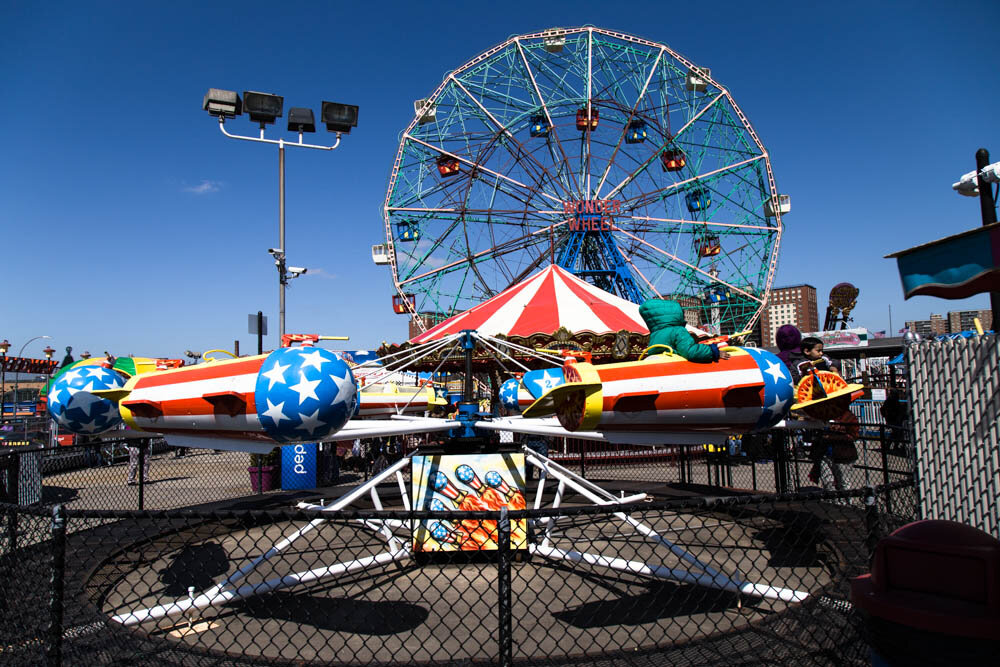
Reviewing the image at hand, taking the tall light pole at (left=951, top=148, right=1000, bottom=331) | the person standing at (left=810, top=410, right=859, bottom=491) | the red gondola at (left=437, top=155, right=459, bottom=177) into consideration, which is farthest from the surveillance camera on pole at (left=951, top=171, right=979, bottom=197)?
the red gondola at (left=437, top=155, right=459, bottom=177)

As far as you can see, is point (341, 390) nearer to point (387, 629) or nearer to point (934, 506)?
point (387, 629)

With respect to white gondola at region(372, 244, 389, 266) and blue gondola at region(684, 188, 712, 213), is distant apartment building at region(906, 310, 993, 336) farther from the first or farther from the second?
white gondola at region(372, 244, 389, 266)

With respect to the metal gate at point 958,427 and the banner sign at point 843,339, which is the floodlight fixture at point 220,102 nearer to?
the metal gate at point 958,427

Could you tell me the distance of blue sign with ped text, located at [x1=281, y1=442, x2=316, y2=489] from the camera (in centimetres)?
1175

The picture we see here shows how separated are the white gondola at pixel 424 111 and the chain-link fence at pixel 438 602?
18516mm

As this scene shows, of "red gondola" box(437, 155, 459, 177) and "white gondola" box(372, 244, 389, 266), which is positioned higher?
"red gondola" box(437, 155, 459, 177)

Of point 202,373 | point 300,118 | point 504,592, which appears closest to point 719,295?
point 300,118

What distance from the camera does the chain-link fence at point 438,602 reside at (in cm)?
286

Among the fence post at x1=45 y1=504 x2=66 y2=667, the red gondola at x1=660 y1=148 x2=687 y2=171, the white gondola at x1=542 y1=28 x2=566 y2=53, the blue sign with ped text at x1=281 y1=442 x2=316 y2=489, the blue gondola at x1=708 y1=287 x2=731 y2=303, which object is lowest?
the blue sign with ped text at x1=281 y1=442 x2=316 y2=489

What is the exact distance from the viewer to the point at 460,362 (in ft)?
46.4

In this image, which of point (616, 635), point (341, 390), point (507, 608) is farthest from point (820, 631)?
point (341, 390)

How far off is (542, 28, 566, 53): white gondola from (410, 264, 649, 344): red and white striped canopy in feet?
33.2

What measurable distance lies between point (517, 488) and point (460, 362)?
301 inches

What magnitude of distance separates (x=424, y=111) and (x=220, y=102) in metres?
11.1
